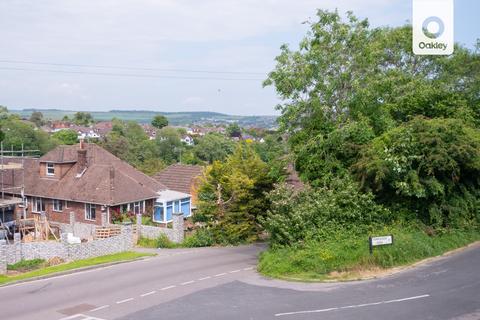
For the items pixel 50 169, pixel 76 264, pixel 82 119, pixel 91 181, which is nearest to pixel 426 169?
pixel 76 264

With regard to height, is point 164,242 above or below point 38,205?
below

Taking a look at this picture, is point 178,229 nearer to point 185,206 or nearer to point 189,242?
point 189,242

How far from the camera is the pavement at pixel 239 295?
15.4 meters

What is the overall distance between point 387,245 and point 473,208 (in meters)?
6.34

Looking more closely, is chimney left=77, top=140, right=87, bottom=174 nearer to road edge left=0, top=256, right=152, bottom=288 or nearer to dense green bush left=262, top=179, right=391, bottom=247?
road edge left=0, top=256, right=152, bottom=288

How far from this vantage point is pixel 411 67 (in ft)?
113

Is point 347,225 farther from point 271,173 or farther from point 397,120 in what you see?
point 397,120

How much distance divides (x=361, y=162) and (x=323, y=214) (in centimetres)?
309

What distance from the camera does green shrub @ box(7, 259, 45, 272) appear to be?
23958 mm

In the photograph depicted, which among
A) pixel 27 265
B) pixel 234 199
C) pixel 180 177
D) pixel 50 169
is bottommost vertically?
pixel 27 265

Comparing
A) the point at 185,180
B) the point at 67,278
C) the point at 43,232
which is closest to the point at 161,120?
the point at 185,180

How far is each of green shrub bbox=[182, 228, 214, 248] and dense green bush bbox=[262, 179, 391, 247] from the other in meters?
6.96

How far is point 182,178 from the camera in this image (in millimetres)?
45500

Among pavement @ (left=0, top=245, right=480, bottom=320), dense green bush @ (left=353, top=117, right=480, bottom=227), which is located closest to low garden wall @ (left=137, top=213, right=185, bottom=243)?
pavement @ (left=0, top=245, right=480, bottom=320)
